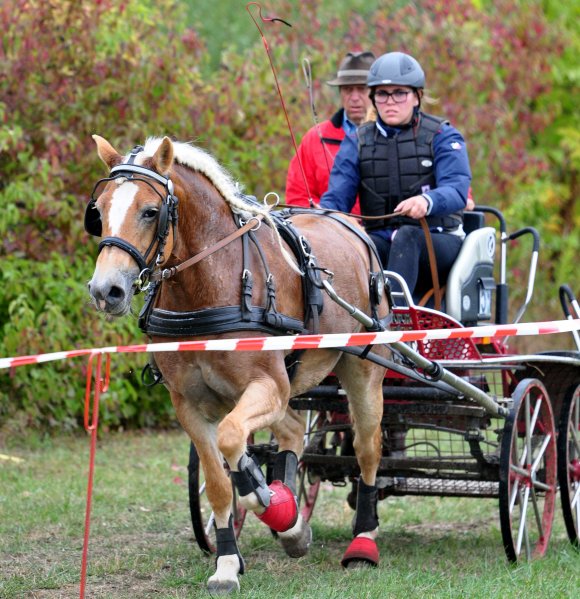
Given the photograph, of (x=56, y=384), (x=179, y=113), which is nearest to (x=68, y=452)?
(x=56, y=384)

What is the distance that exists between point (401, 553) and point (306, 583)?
1031 mm

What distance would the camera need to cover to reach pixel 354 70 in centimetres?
775

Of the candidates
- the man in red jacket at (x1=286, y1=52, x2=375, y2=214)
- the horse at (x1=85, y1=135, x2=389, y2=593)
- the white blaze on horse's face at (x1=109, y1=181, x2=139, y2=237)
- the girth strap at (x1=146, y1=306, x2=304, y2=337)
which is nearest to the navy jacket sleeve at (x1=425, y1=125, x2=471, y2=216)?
the horse at (x1=85, y1=135, x2=389, y2=593)

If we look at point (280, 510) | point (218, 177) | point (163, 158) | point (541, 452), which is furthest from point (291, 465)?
point (163, 158)

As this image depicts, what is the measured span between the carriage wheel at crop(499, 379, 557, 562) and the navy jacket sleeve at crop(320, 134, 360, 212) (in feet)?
4.77

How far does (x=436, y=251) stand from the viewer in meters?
6.29

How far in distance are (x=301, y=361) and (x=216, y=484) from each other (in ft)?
2.22

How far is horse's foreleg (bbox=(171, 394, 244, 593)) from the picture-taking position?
5148 millimetres

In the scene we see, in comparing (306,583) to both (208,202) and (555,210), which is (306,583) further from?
(555,210)

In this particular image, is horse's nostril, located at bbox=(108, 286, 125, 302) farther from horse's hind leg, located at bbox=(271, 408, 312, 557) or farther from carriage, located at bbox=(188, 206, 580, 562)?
carriage, located at bbox=(188, 206, 580, 562)

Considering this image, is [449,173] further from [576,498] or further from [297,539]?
[297,539]

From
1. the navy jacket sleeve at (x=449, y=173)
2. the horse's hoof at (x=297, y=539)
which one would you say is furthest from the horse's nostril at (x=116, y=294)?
the navy jacket sleeve at (x=449, y=173)

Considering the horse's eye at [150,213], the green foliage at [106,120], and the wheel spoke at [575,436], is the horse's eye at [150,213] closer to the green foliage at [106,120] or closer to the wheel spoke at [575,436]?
the wheel spoke at [575,436]

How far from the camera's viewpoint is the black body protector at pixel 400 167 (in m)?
6.40
